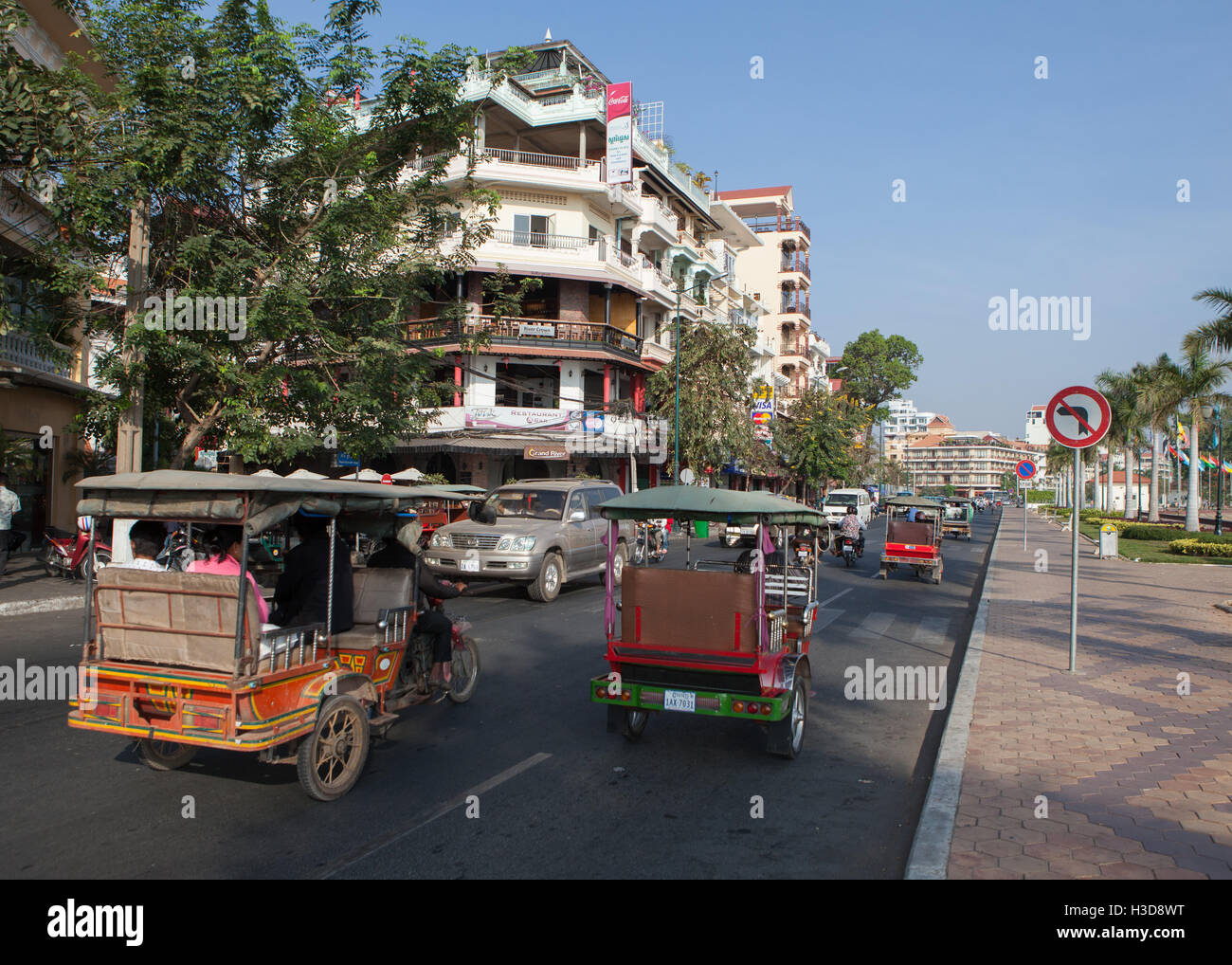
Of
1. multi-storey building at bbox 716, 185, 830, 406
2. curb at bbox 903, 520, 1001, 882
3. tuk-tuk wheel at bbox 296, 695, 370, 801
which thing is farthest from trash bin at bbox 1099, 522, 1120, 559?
multi-storey building at bbox 716, 185, 830, 406

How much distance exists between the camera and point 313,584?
6035 millimetres

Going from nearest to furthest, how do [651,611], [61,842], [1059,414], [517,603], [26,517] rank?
[61,842] < [651,611] < [1059,414] < [517,603] < [26,517]

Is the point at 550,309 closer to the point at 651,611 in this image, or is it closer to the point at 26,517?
the point at 26,517

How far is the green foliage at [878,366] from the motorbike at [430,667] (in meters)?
73.6

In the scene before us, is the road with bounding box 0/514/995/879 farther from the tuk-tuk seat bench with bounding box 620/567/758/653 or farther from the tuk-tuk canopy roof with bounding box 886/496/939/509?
the tuk-tuk canopy roof with bounding box 886/496/939/509

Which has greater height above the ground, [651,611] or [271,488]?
[271,488]

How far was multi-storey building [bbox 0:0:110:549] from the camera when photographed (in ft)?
47.2

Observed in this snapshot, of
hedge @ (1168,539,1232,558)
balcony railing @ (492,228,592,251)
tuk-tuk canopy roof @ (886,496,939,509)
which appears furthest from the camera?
balcony railing @ (492,228,592,251)

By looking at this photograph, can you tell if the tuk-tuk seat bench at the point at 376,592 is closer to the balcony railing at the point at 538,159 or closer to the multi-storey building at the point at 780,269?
the balcony railing at the point at 538,159

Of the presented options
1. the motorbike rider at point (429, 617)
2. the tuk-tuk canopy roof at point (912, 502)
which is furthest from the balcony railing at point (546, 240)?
the motorbike rider at point (429, 617)

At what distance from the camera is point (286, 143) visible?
13.4 meters

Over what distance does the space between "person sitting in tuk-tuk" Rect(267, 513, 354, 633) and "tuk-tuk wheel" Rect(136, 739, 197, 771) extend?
3.43ft
